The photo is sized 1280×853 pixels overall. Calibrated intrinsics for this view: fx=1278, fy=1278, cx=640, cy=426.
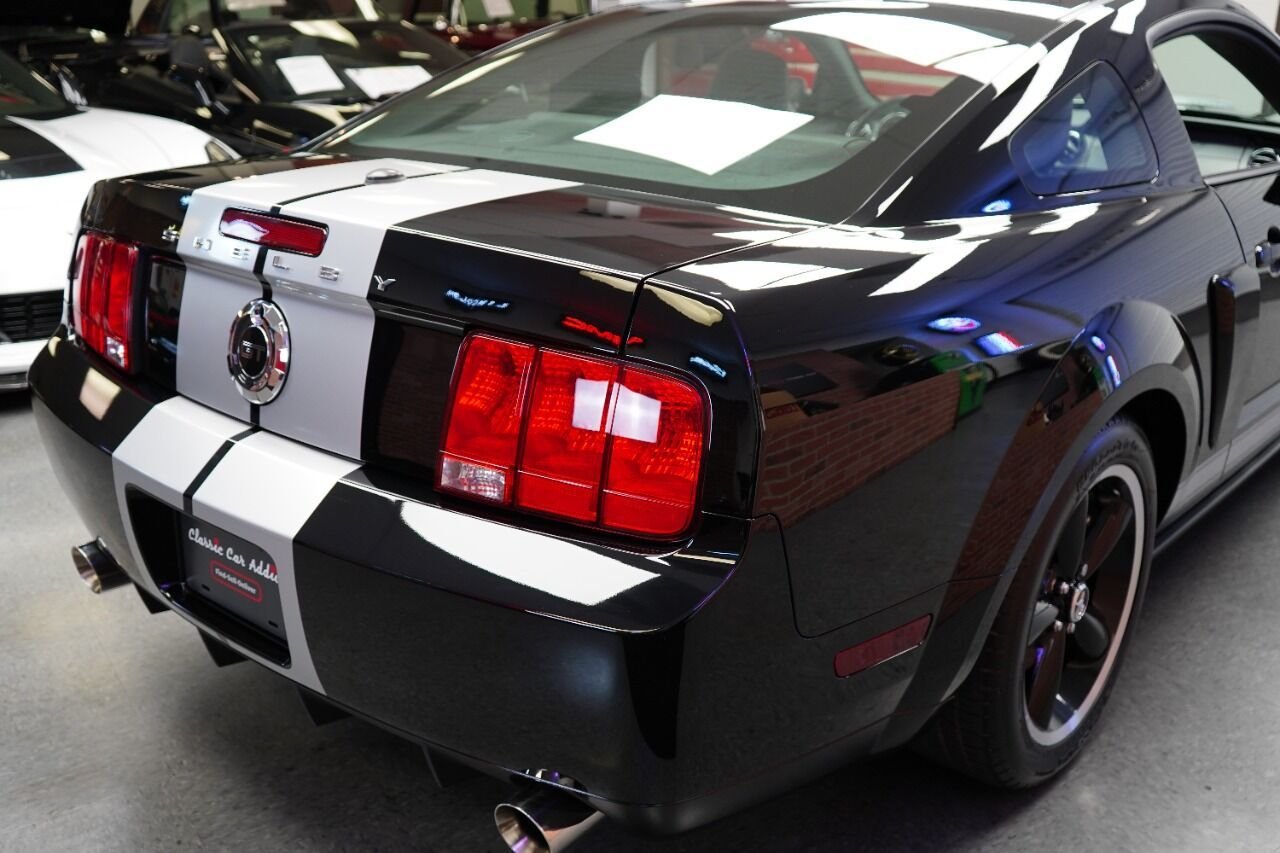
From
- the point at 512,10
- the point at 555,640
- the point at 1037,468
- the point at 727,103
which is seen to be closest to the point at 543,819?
the point at 555,640

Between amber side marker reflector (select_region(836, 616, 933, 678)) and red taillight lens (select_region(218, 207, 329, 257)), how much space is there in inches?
31.0

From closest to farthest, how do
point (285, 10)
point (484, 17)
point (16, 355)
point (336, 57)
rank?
point (16, 355) → point (336, 57) → point (285, 10) → point (484, 17)

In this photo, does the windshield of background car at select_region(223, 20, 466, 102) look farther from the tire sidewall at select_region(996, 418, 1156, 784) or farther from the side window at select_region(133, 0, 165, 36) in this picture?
the tire sidewall at select_region(996, 418, 1156, 784)

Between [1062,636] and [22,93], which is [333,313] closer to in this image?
[1062,636]

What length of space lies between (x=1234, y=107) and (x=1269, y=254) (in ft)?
4.47

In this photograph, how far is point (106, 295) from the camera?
1882 mm

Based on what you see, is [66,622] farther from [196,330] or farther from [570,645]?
[570,645]

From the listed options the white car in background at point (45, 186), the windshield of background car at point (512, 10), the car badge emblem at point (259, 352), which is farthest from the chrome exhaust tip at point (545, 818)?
the windshield of background car at point (512, 10)

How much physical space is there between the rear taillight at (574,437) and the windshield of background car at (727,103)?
0.45 metres

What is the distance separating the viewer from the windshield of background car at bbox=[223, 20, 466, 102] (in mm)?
5484

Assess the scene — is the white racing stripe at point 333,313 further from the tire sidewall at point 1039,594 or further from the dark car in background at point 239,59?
the dark car in background at point 239,59

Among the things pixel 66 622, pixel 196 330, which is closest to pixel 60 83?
pixel 66 622

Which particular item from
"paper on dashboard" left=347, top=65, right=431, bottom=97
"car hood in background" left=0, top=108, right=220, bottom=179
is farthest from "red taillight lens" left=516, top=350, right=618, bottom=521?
"paper on dashboard" left=347, top=65, right=431, bottom=97

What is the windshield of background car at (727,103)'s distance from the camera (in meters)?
1.76
